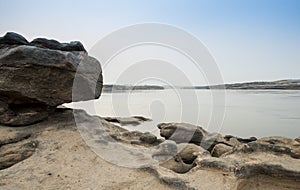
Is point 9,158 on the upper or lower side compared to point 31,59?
lower

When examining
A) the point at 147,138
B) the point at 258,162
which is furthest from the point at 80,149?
the point at 258,162

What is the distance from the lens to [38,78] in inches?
276

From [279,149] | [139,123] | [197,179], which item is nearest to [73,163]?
[197,179]

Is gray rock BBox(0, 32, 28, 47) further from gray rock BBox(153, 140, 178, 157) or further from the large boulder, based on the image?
gray rock BBox(153, 140, 178, 157)

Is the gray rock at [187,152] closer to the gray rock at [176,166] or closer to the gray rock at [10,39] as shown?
the gray rock at [176,166]

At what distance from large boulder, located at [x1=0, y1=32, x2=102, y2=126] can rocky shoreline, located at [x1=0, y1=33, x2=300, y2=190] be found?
0.02m

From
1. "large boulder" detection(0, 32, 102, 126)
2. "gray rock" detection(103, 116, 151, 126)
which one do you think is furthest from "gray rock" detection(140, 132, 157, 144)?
"gray rock" detection(103, 116, 151, 126)

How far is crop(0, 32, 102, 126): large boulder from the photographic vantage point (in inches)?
270

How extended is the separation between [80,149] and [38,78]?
2.14 meters

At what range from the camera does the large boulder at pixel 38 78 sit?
22.5 feet

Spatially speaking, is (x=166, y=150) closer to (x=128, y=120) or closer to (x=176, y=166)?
(x=176, y=166)

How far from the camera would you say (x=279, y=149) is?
19.6ft

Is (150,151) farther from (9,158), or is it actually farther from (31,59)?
(31,59)

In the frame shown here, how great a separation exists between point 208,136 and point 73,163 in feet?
20.2
